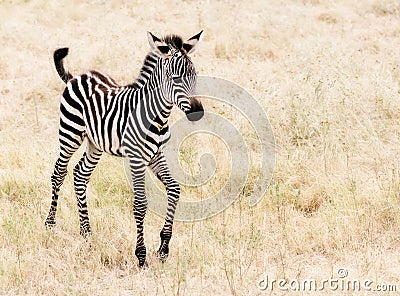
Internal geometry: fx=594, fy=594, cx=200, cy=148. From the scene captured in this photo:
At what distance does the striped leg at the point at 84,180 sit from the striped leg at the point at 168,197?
2.10 ft

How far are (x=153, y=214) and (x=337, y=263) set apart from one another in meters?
1.93

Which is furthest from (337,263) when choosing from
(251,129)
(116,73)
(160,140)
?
(116,73)

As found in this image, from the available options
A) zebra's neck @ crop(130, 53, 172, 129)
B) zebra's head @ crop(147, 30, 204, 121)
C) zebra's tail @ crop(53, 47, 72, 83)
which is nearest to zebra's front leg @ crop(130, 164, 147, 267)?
zebra's neck @ crop(130, 53, 172, 129)

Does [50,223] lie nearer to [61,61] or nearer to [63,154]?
[63,154]

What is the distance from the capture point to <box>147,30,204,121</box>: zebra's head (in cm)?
476

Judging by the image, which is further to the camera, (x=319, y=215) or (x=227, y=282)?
(x=319, y=215)

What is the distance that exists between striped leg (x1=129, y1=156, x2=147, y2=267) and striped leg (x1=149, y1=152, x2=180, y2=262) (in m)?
0.18

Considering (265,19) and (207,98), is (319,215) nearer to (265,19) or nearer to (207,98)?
(207,98)

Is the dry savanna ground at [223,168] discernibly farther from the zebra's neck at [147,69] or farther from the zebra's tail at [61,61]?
the zebra's neck at [147,69]

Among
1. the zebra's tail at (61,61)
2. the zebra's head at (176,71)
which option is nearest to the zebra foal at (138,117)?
the zebra's head at (176,71)

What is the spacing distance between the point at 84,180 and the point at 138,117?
95cm

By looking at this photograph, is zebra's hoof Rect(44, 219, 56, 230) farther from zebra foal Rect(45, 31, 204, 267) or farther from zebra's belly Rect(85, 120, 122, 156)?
zebra's belly Rect(85, 120, 122, 156)

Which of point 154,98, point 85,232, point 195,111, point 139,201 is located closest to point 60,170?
point 85,232

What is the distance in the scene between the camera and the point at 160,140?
506 centimetres
